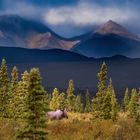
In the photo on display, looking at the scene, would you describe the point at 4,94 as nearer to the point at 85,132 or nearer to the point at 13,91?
the point at 13,91

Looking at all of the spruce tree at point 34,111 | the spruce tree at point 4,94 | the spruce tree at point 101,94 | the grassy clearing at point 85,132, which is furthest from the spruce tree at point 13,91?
the spruce tree at point 34,111

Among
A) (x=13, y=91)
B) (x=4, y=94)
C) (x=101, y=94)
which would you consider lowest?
(x=4, y=94)

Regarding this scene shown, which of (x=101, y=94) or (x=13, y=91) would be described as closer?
(x=13, y=91)

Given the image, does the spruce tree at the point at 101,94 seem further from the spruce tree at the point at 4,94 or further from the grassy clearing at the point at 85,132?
the grassy clearing at the point at 85,132

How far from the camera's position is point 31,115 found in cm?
1289

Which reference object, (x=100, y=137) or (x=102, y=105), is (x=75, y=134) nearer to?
(x=100, y=137)

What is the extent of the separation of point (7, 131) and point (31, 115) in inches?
207

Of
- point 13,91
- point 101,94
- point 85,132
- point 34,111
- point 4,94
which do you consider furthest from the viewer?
point 101,94

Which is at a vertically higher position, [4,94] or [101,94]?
[101,94]

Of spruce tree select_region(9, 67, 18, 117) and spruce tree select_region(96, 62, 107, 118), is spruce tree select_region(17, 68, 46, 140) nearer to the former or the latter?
spruce tree select_region(96, 62, 107, 118)

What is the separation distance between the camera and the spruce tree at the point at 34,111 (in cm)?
1282

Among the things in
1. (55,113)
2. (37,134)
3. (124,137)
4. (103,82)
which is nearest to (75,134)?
(124,137)

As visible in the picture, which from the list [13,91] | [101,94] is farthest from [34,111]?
[101,94]

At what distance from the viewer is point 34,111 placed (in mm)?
12930
